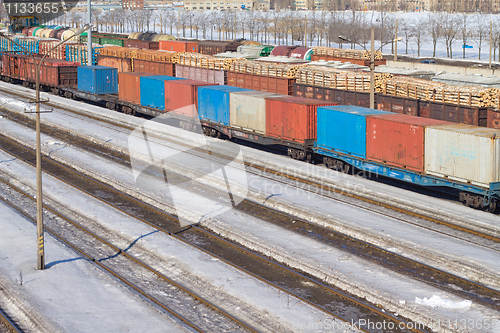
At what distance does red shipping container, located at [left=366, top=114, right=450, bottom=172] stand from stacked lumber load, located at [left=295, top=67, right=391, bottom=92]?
7481 mm

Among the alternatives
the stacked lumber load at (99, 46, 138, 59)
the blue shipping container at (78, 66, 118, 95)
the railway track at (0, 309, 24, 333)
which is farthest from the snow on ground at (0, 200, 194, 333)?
the stacked lumber load at (99, 46, 138, 59)

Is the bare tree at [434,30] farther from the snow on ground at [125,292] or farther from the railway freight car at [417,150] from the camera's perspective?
the snow on ground at [125,292]

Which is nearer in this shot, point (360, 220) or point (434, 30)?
point (360, 220)

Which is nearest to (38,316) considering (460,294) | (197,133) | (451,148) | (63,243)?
(63,243)

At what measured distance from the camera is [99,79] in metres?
48.7

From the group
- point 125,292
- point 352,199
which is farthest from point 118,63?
point 125,292

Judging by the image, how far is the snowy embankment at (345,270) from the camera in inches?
583

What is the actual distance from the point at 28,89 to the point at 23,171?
36.1 metres

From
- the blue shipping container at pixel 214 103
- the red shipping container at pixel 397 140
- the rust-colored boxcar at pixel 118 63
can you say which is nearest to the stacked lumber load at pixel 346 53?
the rust-colored boxcar at pixel 118 63

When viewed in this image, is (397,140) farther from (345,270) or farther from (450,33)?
(450,33)

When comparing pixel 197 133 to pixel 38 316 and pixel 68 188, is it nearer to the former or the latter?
pixel 68 188

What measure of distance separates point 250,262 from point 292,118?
1337 cm

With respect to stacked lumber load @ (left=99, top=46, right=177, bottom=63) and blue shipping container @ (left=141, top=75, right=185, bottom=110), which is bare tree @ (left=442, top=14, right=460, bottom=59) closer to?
stacked lumber load @ (left=99, top=46, right=177, bottom=63)

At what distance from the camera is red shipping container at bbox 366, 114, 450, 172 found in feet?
79.3
